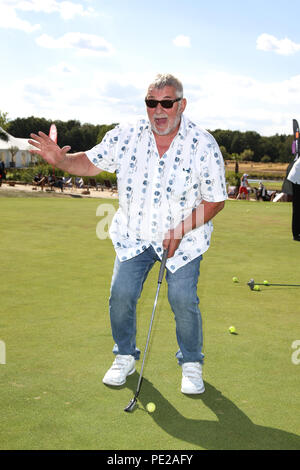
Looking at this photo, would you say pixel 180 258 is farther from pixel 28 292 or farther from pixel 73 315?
pixel 28 292

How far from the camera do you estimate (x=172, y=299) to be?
432cm

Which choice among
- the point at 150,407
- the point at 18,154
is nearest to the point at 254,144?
the point at 18,154

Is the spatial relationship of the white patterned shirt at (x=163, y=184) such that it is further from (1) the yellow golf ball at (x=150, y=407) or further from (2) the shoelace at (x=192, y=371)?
(1) the yellow golf ball at (x=150, y=407)

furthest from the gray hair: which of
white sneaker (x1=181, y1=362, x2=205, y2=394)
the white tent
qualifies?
the white tent

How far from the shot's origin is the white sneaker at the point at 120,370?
4.32 meters

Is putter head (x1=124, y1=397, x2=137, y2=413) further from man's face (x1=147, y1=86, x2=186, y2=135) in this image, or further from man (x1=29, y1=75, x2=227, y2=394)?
man's face (x1=147, y1=86, x2=186, y2=135)

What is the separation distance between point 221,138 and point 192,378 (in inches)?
5620

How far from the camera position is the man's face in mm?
4125

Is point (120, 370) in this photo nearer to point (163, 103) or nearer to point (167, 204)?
point (167, 204)

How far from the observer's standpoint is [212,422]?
3719mm

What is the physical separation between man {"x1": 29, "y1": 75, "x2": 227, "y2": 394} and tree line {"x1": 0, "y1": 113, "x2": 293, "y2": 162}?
4968 inches
